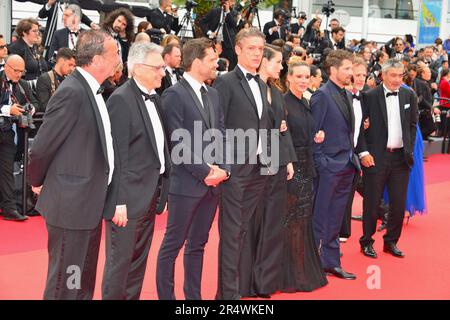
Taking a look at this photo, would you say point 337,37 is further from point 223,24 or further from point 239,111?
point 239,111

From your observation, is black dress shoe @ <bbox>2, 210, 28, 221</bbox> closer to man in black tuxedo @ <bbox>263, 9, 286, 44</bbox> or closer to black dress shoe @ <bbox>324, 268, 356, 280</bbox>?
black dress shoe @ <bbox>324, 268, 356, 280</bbox>

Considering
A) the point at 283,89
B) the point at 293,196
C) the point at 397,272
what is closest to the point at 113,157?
the point at 293,196

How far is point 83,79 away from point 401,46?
1193cm

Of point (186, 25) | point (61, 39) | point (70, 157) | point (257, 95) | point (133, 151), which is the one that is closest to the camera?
point (70, 157)

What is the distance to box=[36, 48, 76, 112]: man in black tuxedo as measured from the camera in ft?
23.5

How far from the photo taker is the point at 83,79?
3561mm

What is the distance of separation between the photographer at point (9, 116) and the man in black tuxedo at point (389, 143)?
3.23m

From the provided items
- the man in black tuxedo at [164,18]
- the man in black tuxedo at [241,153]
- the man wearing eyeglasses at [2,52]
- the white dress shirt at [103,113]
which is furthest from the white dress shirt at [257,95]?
the man in black tuxedo at [164,18]

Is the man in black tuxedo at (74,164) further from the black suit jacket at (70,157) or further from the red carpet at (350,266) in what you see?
the red carpet at (350,266)

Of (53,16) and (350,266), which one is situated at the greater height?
(53,16)

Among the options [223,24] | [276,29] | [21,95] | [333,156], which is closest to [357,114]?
[333,156]

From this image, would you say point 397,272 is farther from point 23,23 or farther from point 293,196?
point 23,23

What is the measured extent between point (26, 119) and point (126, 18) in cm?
196

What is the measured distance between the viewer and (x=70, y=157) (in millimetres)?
3502
